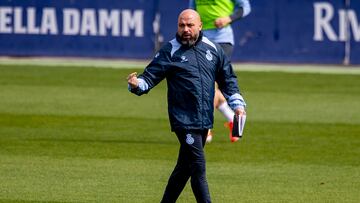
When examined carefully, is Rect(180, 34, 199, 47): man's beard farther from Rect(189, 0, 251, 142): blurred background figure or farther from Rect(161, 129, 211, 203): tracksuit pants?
Rect(189, 0, 251, 142): blurred background figure

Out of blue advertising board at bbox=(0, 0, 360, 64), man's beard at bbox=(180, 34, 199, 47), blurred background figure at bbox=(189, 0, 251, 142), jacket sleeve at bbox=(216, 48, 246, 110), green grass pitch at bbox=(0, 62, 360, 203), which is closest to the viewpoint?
man's beard at bbox=(180, 34, 199, 47)

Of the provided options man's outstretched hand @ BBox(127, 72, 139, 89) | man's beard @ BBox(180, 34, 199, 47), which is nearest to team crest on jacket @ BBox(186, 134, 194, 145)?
man's outstretched hand @ BBox(127, 72, 139, 89)

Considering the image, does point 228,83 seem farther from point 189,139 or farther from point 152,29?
point 152,29

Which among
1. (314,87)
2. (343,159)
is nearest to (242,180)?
(343,159)

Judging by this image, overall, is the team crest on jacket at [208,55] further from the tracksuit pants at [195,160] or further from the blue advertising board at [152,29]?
the blue advertising board at [152,29]

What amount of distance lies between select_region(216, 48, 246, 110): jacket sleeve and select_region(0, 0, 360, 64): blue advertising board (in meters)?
17.5

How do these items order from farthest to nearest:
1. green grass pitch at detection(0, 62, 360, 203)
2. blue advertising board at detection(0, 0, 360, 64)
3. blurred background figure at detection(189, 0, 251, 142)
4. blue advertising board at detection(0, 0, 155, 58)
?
blue advertising board at detection(0, 0, 155, 58) → blue advertising board at detection(0, 0, 360, 64) → blurred background figure at detection(189, 0, 251, 142) → green grass pitch at detection(0, 62, 360, 203)

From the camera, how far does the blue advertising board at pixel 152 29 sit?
28.2 meters

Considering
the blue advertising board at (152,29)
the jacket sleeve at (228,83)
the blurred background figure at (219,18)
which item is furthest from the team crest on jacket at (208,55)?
the blue advertising board at (152,29)

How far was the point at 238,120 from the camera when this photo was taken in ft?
35.1

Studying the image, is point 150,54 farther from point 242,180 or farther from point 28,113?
point 242,180

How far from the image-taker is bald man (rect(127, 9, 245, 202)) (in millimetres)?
10688

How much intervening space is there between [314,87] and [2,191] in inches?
481

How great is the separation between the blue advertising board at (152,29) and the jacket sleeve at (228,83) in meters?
17.5
